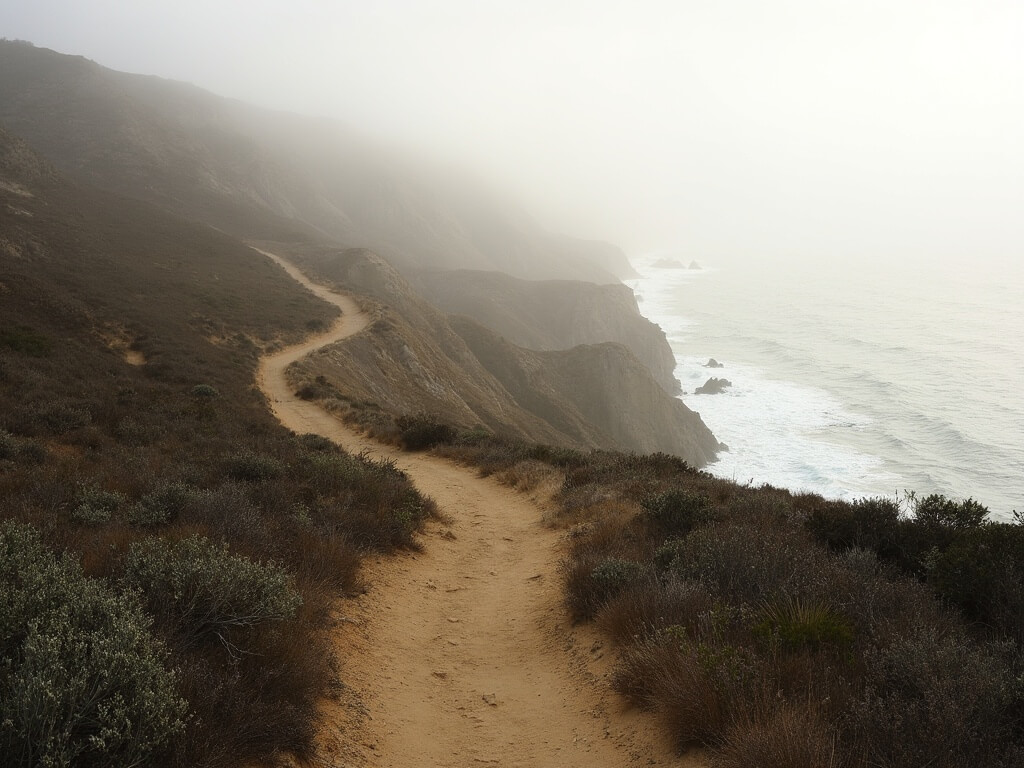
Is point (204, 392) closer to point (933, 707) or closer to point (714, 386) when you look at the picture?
point (933, 707)

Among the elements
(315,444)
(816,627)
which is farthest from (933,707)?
(315,444)

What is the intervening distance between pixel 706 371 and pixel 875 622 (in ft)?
252

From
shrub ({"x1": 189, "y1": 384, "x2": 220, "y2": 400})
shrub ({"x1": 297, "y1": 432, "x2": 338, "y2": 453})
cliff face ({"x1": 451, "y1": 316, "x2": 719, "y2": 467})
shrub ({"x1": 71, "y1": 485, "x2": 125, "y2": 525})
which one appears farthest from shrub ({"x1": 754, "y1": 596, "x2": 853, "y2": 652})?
cliff face ({"x1": 451, "y1": 316, "x2": 719, "y2": 467})

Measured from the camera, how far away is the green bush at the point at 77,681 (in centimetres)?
250

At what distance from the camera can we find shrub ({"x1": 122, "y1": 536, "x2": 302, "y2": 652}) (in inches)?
164

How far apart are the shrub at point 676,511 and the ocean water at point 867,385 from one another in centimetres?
1609

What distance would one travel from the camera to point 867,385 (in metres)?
65.6

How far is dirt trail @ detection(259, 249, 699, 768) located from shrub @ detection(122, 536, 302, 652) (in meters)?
1.12

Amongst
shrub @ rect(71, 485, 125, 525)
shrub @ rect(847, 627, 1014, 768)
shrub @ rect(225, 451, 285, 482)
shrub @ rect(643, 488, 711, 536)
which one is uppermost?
shrub @ rect(847, 627, 1014, 768)

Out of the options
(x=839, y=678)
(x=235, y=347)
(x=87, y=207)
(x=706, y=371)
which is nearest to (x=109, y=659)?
(x=839, y=678)

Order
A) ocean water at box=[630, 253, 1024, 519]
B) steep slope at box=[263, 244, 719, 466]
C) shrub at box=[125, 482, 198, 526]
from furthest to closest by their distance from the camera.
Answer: ocean water at box=[630, 253, 1024, 519] → steep slope at box=[263, 244, 719, 466] → shrub at box=[125, 482, 198, 526]

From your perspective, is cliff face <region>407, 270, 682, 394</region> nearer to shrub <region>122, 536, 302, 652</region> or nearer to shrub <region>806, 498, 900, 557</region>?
shrub <region>806, 498, 900, 557</region>

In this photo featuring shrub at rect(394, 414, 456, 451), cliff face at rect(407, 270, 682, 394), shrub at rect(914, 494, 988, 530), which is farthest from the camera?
cliff face at rect(407, 270, 682, 394)

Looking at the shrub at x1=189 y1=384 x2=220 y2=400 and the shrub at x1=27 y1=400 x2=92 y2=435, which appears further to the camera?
the shrub at x1=189 y1=384 x2=220 y2=400
